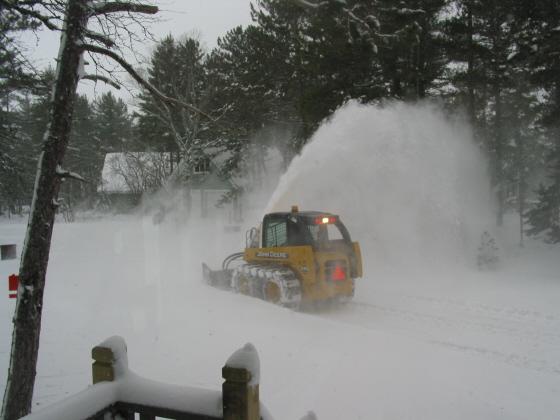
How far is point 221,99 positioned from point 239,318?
16.5 meters

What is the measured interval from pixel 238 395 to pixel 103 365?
0.93 metres

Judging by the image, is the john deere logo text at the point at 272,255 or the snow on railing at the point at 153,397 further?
the john deere logo text at the point at 272,255

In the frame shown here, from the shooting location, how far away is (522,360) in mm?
6109

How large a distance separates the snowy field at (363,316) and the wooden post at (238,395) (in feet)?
7.31

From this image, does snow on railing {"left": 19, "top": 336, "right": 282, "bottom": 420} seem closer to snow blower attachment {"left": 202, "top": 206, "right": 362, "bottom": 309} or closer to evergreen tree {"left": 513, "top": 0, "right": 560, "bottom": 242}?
snow blower attachment {"left": 202, "top": 206, "right": 362, "bottom": 309}

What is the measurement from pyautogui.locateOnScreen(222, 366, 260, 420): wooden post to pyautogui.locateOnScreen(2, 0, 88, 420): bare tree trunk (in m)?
2.32

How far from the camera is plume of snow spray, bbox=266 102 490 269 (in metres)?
13.8

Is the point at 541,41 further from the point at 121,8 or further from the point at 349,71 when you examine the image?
the point at 121,8

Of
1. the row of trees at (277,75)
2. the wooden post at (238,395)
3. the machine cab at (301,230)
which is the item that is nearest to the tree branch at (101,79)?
the row of trees at (277,75)

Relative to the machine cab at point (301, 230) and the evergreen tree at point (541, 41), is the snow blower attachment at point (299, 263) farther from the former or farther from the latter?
the evergreen tree at point (541, 41)

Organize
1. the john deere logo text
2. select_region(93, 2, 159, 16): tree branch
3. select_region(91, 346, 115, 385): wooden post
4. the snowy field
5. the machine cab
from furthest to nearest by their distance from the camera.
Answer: the john deere logo text < the machine cab < the snowy field < select_region(93, 2, 159, 16): tree branch < select_region(91, 346, 115, 385): wooden post

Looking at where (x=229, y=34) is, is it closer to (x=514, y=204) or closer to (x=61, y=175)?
(x=61, y=175)

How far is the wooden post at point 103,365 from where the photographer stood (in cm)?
253

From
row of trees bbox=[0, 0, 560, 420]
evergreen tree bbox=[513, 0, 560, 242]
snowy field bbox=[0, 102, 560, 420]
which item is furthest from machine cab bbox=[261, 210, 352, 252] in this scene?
evergreen tree bbox=[513, 0, 560, 242]
